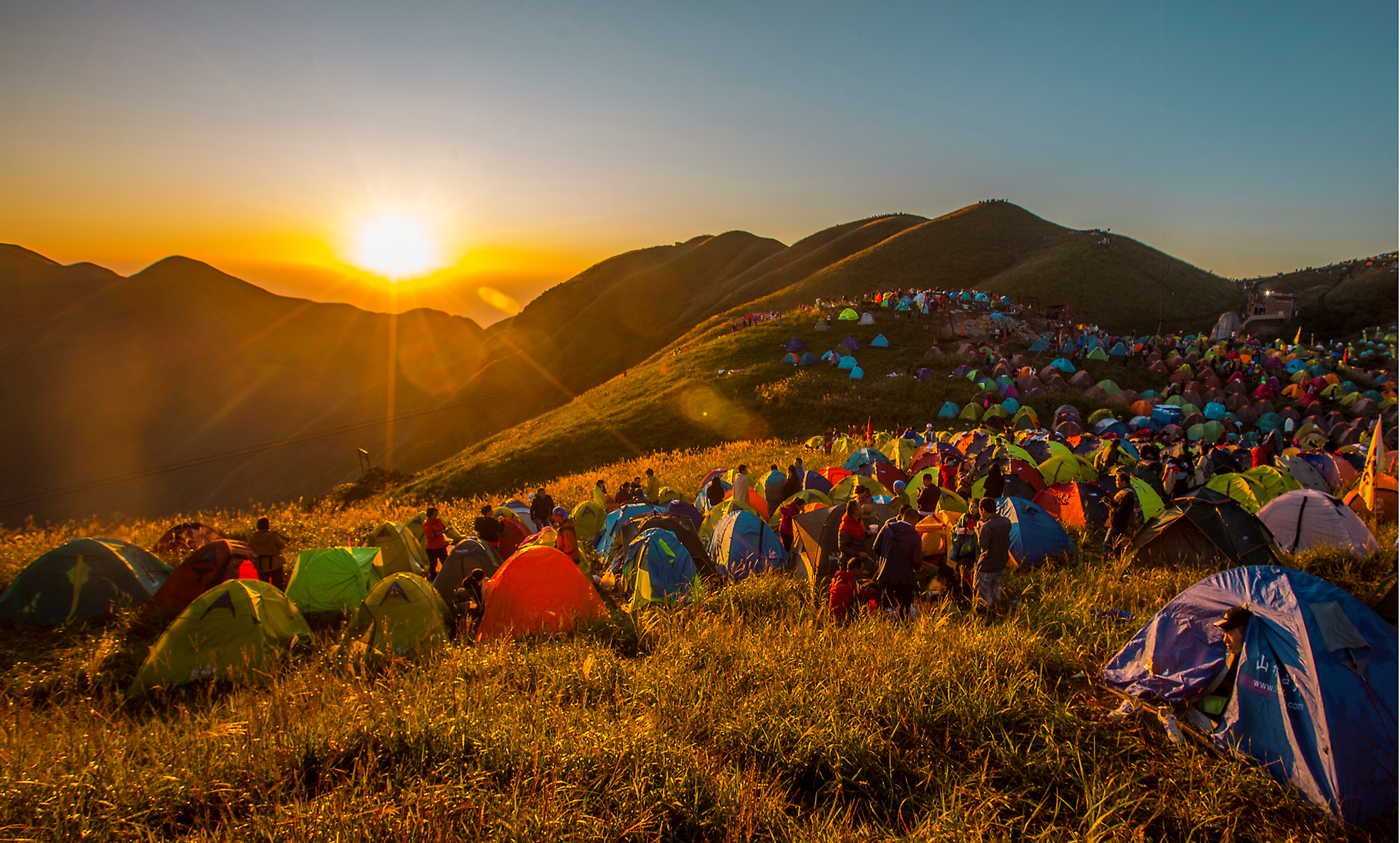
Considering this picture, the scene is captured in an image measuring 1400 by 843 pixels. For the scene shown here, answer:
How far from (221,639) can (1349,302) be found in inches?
3743

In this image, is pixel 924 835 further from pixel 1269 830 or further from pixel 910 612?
pixel 910 612

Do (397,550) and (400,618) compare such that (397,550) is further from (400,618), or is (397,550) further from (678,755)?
(678,755)

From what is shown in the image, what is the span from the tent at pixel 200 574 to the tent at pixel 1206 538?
1298 centimetres

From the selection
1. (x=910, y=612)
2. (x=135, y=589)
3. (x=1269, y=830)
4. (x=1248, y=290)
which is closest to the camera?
(x=1269, y=830)

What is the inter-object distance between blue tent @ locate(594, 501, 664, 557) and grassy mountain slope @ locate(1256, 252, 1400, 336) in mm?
Answer: 75364

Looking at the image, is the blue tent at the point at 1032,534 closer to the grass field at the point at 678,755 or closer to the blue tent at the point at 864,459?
the grass field at the point at 678,755

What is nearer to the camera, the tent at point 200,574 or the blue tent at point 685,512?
the tent at point 200,574

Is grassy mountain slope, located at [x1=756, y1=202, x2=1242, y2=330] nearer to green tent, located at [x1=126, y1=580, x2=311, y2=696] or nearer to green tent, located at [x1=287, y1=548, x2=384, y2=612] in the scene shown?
green tent, located at [x1=287, y1=548, x2=384, y2=612]

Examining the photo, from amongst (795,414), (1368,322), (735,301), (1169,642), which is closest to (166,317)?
(735,301)

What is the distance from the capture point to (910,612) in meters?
6.07

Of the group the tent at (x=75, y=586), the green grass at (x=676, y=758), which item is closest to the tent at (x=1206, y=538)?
the green grass at (x=676, y=758)

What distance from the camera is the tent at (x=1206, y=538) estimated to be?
7.50 meters

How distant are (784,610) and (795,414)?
2395cm

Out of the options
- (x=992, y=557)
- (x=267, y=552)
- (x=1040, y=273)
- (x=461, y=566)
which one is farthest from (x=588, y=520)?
(x=1040, y=273)
